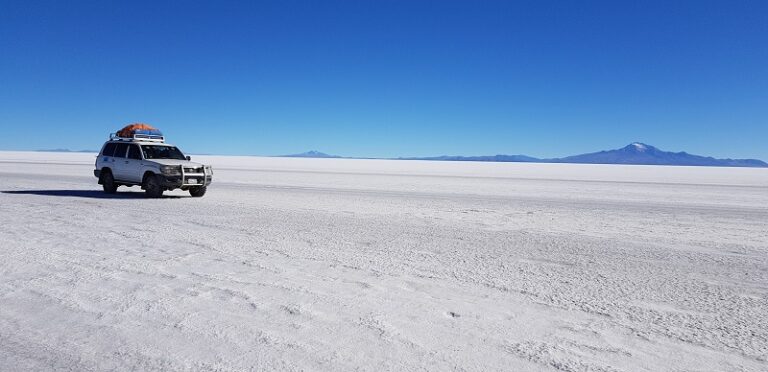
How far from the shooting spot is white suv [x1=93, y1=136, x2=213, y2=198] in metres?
16.6

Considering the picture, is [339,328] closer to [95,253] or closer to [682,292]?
[682,292]

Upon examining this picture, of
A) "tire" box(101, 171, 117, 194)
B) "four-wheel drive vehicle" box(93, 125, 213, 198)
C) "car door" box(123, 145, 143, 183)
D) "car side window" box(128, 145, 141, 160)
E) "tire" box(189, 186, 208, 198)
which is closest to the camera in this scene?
"four-wheel drive vehicle" box(93, 125, 213, 198)

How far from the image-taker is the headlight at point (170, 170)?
16484mm

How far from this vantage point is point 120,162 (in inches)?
704

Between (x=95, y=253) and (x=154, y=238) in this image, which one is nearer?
(x=95, y=253)

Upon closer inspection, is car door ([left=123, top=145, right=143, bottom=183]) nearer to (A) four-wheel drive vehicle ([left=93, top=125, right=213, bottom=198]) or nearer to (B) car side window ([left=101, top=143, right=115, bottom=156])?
(A) four-wheel drive vehicle ([left=93, top=125, right=213, bottom=198])

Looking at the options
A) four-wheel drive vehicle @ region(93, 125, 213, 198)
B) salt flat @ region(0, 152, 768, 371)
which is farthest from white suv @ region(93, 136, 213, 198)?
salt flat @ region(0, 152, 768, 371)

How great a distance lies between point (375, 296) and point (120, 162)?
15279 mm

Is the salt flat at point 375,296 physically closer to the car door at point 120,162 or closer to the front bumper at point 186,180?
the front bumper at point 186,180

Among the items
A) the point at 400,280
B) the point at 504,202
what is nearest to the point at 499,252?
the point at 400,280

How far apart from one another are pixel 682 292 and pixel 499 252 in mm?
2849

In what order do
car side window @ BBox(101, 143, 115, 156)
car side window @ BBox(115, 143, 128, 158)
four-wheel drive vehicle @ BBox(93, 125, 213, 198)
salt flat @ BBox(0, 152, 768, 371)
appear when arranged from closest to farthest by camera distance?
salt flat @ BBox(0, 152, 768, 371) < four-wheel drive vehicle @ BBox(93, 125, 213, 198) < car side window @ BBox(115, 143, 128, 158) < car side window @ BBox(101, 143, 115, 156)

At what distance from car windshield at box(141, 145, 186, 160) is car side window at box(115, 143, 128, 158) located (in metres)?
0.83

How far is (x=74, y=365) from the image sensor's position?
3.77m
